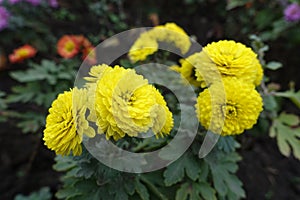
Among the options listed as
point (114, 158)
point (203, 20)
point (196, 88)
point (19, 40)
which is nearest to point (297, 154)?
point (196, 88)

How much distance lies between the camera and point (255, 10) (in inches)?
102

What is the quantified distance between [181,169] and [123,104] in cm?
46

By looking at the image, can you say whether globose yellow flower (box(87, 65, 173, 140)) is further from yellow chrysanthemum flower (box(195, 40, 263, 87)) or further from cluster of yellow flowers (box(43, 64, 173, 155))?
yellow chrysanthemum flower (box(195, 40, 263, 87))

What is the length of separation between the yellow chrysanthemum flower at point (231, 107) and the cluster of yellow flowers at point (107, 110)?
0.17 meters

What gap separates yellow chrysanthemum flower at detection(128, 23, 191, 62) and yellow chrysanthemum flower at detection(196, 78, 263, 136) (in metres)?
0.45

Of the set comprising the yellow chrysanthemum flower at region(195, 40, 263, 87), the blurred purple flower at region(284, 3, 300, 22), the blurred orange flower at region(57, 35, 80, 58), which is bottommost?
the yellow chrysanthemum flower at region(195, 40, 263, 87)

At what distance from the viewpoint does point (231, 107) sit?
3.15ft

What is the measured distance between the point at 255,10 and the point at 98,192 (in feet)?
6.50

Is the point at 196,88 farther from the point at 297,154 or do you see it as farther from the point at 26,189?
the point at 26,189

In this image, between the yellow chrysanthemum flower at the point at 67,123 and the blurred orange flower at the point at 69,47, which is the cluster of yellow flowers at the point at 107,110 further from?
the blurred orange flower at the point at 69,47

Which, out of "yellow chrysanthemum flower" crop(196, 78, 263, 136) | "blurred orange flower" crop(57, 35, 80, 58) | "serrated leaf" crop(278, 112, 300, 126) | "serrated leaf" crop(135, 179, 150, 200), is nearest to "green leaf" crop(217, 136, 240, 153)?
"yellow chrysanthemum flower" crop(196, 78, 263, 136)


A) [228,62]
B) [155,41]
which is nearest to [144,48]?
[155,41]

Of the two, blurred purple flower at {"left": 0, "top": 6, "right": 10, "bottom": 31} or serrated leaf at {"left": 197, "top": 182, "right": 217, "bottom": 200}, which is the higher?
blurred purple flower at {"left": 0, "top": 6, "right": 10, "bottom": 31}

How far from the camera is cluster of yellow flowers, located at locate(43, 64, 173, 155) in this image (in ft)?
2.66
